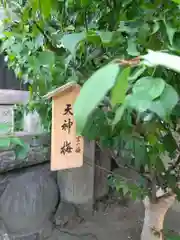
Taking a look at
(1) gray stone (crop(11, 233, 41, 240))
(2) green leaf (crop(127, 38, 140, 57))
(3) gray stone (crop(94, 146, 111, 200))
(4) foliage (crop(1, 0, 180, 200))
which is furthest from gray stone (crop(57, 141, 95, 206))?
(2) green leaf (crop(127, 38, 140, 57))

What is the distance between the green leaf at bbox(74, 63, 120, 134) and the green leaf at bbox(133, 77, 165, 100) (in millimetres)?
67

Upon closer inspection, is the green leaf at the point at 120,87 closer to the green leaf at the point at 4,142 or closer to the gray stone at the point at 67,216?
the green leaf at the point at 4,142

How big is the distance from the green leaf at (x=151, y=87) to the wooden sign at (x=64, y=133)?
1.61 ft

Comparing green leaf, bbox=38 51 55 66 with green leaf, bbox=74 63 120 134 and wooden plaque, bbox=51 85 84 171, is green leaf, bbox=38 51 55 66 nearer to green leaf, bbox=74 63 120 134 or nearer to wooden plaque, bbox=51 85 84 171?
wooden plaque, bbox=51 85 84 171

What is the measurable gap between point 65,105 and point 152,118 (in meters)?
0.42

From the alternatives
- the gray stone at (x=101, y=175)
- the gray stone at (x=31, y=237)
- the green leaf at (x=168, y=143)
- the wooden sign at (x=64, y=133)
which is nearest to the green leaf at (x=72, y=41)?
the wooden sign at (x=64, y=133)

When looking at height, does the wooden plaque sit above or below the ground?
above

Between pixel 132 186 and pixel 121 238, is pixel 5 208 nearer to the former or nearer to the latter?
pixel 121 238

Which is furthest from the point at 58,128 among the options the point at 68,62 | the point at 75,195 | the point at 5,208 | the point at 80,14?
the point at 75,195

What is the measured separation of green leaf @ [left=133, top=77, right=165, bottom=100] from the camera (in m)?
0.35

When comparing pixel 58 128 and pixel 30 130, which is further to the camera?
pixel 30 130

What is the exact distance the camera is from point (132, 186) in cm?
115

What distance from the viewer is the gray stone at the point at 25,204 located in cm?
192

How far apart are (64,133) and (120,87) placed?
2.11ft
